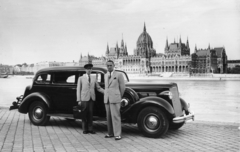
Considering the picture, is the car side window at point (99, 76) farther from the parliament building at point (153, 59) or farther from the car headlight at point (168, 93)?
the parliament building at point (153, 59)

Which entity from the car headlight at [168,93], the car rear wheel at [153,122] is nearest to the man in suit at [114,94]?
the car rear wheel at [153,122]

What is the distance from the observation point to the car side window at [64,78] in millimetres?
6398

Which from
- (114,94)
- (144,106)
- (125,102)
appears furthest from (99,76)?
(144,106)

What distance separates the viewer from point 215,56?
10219 cm

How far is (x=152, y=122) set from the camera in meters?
5.41

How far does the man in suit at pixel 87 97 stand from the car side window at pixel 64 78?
58cm

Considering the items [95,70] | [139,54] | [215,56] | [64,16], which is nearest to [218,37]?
[64,16]

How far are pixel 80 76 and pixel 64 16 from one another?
17.8 feet

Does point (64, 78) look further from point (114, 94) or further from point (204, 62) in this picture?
point (204, 62)

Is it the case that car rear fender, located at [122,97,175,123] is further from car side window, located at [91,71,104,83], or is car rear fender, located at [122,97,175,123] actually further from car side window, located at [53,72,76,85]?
car side window, located at [53,72,76,85]

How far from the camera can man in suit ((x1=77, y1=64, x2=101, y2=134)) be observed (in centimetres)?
574

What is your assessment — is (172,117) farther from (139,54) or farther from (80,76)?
(139,54)

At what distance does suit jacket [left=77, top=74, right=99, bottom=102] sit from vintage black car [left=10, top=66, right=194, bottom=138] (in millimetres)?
266

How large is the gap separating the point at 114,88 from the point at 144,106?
2.47ft
